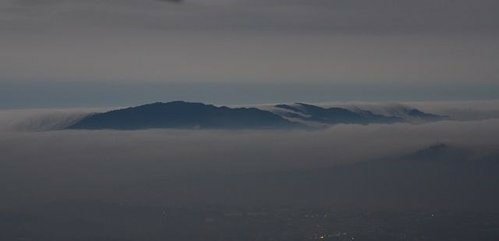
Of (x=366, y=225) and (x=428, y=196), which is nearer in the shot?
(x=366, y=225)

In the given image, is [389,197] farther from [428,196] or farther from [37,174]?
[37,174]

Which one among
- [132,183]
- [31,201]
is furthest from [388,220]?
[132,183]

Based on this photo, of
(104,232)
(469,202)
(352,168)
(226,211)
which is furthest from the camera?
(352,168)

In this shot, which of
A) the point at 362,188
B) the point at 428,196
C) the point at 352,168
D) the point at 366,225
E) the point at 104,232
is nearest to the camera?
the point at 104,232

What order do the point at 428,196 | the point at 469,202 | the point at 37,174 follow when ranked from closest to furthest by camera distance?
the point at 469,202, the point at 428,196, the point at 37,174

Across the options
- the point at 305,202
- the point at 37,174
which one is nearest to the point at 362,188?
the point at 305,202

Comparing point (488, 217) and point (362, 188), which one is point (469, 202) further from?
point (362, 188)

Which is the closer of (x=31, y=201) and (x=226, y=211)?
(x=226, y=211)

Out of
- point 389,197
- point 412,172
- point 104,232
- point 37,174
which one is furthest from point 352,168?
point 104,232

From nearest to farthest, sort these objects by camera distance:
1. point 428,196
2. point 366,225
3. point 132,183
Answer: point 366,225 → point 428,196 → point 132,183
